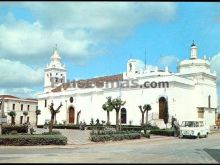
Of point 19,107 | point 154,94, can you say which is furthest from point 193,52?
point 19,107

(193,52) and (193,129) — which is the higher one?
(193,52)

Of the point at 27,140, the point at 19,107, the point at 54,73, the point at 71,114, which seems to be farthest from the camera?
the point at 19,107

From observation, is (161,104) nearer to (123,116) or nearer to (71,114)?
(123,116)

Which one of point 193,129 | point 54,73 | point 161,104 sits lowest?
point 193,129

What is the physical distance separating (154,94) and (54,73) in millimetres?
32365

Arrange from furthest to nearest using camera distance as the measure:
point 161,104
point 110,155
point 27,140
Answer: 1. point 161,104
2. point 27,140
3. point 110,155

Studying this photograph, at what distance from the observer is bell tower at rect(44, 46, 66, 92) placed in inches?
3140

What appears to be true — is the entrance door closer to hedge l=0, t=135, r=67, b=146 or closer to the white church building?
the white church building

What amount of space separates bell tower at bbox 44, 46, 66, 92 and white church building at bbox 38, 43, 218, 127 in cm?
1306

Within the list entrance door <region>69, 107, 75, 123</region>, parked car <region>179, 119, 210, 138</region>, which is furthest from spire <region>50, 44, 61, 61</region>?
parked car <region>179, 119, 210, 138</region>

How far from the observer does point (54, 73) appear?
80125mm

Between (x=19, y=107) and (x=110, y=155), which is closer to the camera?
(x=110, y=155)

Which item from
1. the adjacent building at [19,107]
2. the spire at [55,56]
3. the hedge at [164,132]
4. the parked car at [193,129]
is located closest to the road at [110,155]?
the parked car at [193,129]

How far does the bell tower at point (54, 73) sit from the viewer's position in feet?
262
